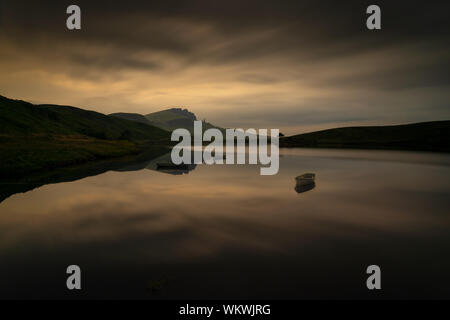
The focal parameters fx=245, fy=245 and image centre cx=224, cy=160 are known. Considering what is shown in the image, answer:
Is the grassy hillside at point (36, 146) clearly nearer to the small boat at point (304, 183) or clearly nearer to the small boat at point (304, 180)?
the small boat at point (304, 183)

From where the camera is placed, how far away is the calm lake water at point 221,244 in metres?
12.5

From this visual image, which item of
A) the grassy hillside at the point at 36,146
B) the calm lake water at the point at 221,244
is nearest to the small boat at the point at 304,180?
the calm lake water at the point at 221,244

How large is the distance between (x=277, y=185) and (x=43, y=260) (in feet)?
117

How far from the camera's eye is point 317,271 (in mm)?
14023

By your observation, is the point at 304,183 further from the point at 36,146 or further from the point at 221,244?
the point at 36,146

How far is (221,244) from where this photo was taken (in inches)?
706

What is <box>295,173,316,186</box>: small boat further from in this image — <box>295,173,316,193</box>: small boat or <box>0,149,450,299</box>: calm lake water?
<box>0,149,450,299</box>: calm lake water

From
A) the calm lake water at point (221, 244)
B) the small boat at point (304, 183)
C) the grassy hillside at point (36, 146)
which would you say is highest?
the grassy hillside at point (36, 146)

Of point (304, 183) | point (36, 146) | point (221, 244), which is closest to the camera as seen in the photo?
point (221, 244)

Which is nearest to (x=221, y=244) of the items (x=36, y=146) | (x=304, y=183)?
(x=304, y=183)

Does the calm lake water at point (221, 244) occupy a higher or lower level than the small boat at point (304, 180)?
lower
